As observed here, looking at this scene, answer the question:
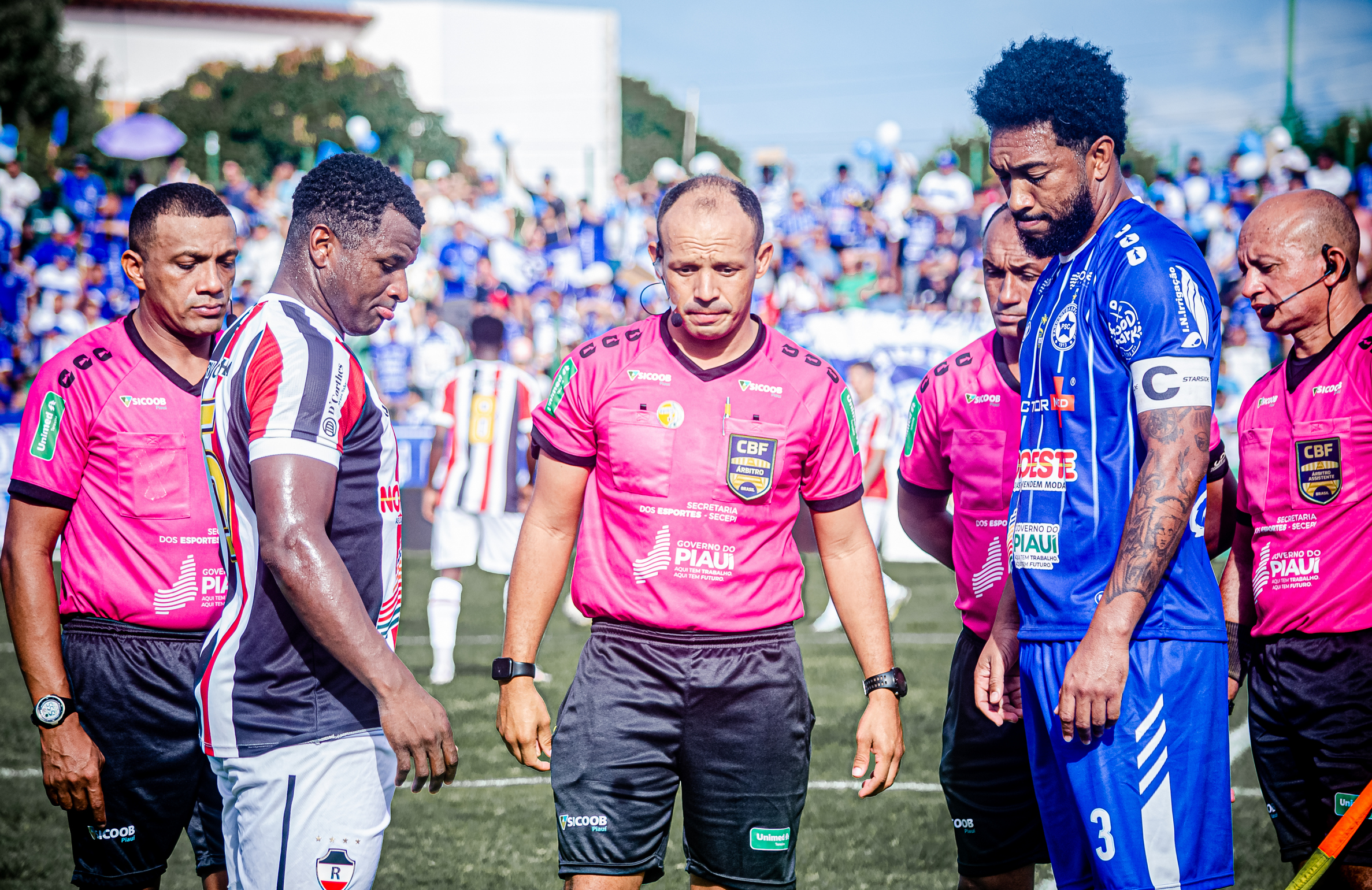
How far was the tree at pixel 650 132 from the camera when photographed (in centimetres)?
7181

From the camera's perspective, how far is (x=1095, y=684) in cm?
280

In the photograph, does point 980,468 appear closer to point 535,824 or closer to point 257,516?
point 257,516

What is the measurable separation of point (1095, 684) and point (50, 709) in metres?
3.12

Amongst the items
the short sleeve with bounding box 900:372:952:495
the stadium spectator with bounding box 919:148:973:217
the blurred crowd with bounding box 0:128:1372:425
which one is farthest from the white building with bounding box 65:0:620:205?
the short sleeve with bounding box 900:372:952:495

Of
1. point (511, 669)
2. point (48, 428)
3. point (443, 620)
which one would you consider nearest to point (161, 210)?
point (48, 428)

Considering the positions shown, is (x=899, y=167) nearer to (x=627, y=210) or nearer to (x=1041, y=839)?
(x=627, y=210)

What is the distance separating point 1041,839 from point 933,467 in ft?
4.66

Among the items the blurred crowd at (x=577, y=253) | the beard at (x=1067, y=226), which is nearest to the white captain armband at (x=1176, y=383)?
the beard at (x=1067, y=226)

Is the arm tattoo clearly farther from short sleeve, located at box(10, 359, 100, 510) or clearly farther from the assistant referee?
short sleeve, located at box(10, 359, 100, 510)

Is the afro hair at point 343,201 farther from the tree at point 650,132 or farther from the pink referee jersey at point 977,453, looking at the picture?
the tree at point 650,132

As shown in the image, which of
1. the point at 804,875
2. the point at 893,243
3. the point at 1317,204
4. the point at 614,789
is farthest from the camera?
the point at 893,243

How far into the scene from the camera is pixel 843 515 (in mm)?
3834

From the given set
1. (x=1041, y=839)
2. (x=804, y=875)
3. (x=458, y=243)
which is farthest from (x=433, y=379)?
(x=1041, y=839)

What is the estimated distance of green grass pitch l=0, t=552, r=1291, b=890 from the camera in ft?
17.3
